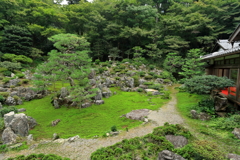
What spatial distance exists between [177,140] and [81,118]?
21.0 feet

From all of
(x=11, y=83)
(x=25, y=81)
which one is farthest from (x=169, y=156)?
(x=25, y=81)

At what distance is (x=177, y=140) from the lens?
588 centimetres

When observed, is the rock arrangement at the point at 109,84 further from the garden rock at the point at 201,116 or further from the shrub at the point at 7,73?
the shrub at the point at 7,73

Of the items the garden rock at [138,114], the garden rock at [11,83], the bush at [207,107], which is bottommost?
the garden rock at [138,114]

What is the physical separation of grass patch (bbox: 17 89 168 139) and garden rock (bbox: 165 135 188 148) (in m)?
Answer: 2.19

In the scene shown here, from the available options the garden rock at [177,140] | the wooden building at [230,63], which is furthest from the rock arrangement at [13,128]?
the wooden building at [230,63]

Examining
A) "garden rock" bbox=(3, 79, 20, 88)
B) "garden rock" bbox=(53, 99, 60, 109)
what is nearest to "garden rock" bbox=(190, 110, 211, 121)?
"garden rock" bbox=(53, 99, 60, 109)

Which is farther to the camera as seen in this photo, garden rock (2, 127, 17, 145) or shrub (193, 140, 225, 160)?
garden rock (2, 127, 17, 145)

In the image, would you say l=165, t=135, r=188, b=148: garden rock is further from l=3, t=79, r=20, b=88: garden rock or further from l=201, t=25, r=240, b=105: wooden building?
l=3, t=79, r=20, b=88: garden rock

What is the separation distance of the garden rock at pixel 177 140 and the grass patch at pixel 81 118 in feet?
7.18

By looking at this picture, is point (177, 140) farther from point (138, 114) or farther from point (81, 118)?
point (81, 118)

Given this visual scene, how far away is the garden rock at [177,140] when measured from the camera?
5.61 m

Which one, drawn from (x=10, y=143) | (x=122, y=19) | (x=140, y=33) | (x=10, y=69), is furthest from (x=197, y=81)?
(x=122, y=19)

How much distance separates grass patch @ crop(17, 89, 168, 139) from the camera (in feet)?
25.2
